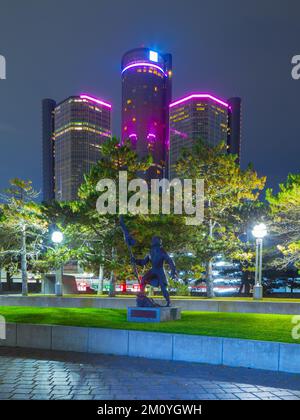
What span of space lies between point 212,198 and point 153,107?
155789 millimetres

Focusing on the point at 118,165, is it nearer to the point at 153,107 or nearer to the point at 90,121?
the point at 90,121

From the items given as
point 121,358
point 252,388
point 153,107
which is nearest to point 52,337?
point 121,358

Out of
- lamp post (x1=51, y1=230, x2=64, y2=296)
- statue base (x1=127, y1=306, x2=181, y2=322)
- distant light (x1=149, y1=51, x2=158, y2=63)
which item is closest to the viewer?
statue base (x1=127, y1=306, x2=181, y2=322)

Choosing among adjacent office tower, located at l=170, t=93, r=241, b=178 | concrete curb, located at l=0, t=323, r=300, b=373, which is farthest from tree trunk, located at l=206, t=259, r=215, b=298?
adjacent office tower, located at l=170, t=93, r=241, b=178

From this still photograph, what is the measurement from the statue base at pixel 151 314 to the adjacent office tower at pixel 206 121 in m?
123

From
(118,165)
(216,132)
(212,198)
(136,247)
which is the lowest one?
(136,247)

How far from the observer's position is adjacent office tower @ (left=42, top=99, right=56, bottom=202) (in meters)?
126

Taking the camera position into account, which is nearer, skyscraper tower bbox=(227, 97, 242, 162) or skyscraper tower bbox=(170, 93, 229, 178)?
skyscraper tower bbox=(170, 93, 229, 178)

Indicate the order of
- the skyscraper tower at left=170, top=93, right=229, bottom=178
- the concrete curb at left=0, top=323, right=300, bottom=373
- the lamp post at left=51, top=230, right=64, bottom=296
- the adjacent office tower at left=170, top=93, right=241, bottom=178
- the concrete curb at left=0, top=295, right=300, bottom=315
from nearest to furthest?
the concrete curb at left=0, top=323, right=300, bottom=373 → the concrete curb at left=0, top=295, right=300, bottom=315 → the lamp post at left=51, top=230, right=64, bottom=296 → the skyscraper tower at left=170, top=93, right=229, bottom=178 → the adjacent office tower at left=170, top=93, right=241, bottom=178

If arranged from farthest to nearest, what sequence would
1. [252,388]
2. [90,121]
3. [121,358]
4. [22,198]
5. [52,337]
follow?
[90,121], [22,198], [52,337], [121,358], [252,388]

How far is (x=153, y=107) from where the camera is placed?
174000 millimetres

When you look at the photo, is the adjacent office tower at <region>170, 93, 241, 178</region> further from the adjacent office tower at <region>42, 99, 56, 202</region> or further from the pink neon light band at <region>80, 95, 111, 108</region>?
the adjacent office tower at <region>42, 99, 56, 202</region>

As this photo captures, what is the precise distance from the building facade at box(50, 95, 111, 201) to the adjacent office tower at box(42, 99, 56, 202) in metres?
1.73

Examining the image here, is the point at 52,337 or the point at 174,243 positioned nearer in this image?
the point at 52,337
